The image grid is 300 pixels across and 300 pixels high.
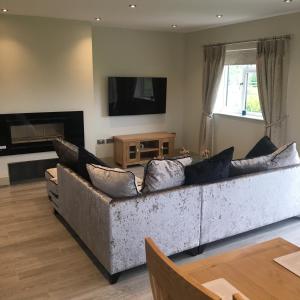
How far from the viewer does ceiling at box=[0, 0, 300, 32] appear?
3934 mm

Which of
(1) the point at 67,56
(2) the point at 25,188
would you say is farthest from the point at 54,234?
(1) the point at 67,56

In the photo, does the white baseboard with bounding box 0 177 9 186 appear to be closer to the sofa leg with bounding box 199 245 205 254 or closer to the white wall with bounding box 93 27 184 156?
the white wall with bounding box 93 27 184 156

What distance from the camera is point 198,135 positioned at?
6695 mm

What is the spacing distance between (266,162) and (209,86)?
3.08 m

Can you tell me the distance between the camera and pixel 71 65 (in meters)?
5.17

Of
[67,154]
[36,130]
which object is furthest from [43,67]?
[67,154]

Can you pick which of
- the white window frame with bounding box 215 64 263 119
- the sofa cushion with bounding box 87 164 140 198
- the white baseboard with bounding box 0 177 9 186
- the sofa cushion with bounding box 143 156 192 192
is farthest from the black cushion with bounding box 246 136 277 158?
the white baseboard with bounding box 0 177 9 186

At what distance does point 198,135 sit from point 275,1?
3.21 metres

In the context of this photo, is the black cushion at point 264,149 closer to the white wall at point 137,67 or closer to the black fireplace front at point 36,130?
the black fireplace front at point 36,130

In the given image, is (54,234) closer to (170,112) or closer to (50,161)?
(50,161)

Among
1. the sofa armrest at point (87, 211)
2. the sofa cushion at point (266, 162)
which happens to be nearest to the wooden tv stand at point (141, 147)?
the sofa armrest at point (87, 211)

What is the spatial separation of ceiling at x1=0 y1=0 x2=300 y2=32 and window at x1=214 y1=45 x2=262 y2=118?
801 millimetres

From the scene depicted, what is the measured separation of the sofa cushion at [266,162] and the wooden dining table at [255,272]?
1524mm

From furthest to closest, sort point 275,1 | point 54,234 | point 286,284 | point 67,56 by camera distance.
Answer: point 67,56, point 275,1, point 54,234, point 286,284
